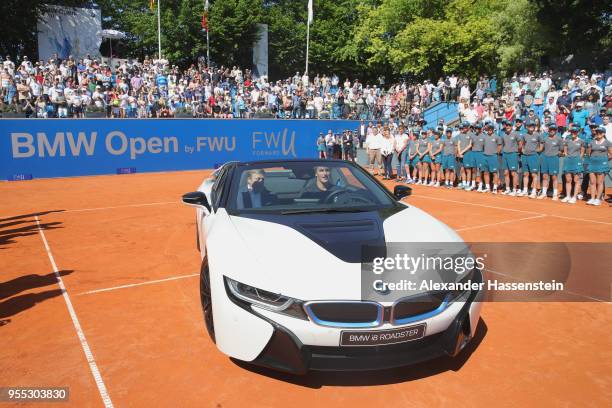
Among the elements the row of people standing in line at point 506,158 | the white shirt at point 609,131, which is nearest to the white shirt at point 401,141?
the row of people standing in line at point 506,158

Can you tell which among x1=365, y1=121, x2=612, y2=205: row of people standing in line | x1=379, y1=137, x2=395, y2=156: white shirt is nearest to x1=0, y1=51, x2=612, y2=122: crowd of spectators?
x1=365, y1=121, x2=612, y2=205: row of people standing in line

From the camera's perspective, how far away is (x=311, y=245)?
3381mm

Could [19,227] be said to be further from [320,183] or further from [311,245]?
[311,245]

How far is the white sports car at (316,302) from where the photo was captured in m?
2.93

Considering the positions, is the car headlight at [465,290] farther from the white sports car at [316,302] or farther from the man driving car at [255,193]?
the man driving car at [255,193]

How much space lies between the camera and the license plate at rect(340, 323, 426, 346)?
2906 mm

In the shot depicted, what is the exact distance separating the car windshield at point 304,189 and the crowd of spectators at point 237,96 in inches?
473

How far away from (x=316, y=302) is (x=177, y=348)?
1.58 m

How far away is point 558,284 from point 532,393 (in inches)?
110

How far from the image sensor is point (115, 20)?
47344 mm

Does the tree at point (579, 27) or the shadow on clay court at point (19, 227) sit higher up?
the tree at point (579, 27)

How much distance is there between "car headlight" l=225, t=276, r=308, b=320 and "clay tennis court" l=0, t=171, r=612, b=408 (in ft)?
2.15

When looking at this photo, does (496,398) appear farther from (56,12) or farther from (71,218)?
(56,12)

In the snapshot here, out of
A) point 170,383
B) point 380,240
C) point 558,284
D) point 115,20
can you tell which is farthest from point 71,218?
point 115,20
